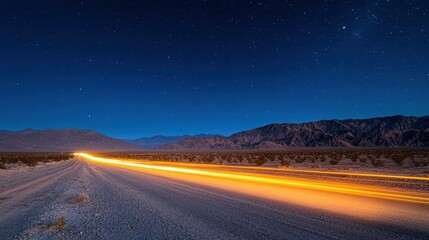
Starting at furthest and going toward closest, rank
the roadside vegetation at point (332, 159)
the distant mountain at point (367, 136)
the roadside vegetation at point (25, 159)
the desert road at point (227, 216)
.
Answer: the distant mountain at point (367, 136)
the roadside vegetation at point (25, 159)
the roadside vegetation at point (332, 159)
the desert road at point (227, 216)

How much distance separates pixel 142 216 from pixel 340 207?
16.4ft

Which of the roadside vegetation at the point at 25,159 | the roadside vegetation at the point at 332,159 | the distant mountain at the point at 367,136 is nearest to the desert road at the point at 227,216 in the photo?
the roadside vegetation at the point at 332,159

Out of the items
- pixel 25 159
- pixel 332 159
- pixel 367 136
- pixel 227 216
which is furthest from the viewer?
pixel 367 136

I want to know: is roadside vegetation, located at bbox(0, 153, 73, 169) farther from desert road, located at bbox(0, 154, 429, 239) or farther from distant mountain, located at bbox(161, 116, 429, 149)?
distant mountain, located at bbox(161, 116, 429, 149)

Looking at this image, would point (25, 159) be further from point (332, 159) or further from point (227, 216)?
point (227, 216)

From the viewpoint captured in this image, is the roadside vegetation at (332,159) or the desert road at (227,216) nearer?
the desert road at (227,216)

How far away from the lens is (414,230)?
6.27 meters

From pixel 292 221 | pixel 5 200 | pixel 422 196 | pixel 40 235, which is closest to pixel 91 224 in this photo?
pixel 40 235

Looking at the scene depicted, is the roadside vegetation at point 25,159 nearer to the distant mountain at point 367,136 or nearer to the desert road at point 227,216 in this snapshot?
the desert road at point 227,216

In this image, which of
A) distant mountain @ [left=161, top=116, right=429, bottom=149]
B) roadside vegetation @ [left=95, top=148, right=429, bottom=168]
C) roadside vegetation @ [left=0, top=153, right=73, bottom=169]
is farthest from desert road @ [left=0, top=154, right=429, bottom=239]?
distant mountain @ [left=161, top=116, right=429, bottom=149]

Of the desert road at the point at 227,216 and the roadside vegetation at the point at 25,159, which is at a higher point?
the roadside vegetation at the point at 25,159

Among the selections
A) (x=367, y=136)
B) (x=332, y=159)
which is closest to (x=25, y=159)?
(x=332, y=159)

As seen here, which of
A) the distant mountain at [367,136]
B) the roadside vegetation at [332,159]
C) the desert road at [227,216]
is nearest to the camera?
the desert road at [227,216]

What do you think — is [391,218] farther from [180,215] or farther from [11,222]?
[11,222]
